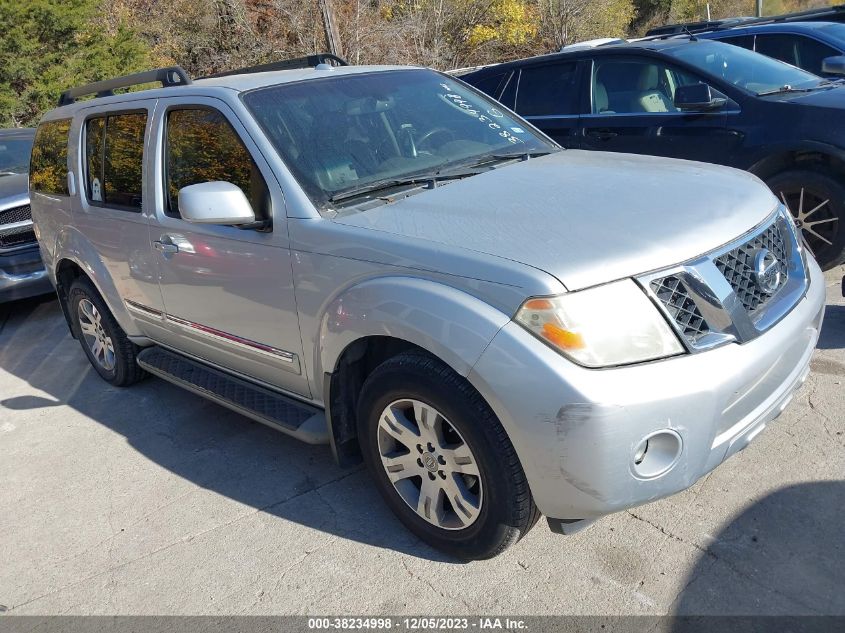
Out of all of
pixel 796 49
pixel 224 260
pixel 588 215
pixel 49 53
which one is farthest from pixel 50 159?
pixel 49 53

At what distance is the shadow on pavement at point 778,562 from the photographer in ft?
8.62

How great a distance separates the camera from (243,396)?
377 cm

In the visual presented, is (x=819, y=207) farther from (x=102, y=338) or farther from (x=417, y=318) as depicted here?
(x=102, y=338)

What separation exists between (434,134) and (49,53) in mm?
15210

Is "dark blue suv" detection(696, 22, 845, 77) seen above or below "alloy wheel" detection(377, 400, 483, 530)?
above

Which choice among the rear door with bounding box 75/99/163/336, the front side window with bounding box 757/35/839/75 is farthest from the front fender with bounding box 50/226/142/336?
the front side window with bounding box 757/35/839/75

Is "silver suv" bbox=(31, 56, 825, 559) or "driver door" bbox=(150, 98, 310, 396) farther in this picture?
"driver door" bbox=(150, 98, 310, 396)

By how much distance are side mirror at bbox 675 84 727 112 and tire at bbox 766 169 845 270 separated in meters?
0.70

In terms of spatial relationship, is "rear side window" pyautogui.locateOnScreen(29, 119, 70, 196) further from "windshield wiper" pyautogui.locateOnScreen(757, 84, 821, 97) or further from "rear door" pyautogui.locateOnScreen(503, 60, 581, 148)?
"windshield wiper" pyautogui.locateOnScreen(757, 84, 821, 97)

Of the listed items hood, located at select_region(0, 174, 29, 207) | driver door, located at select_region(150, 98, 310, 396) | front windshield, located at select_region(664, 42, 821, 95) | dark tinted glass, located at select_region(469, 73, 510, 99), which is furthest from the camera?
hood, located at select_region(0, 174, 29, 207)

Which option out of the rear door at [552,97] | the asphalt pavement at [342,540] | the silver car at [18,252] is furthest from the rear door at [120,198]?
the rear door at [552,97]

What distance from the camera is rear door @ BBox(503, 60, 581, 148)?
6.56 m

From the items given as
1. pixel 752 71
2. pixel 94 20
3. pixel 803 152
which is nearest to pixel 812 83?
pixel 752 71

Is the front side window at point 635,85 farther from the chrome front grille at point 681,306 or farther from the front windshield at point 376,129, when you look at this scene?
the chrome front grille at point 681,306
